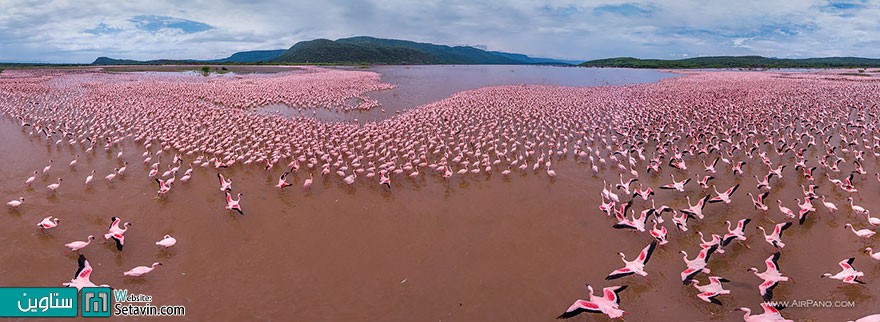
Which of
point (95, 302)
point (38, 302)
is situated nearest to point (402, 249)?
point (95, 302)

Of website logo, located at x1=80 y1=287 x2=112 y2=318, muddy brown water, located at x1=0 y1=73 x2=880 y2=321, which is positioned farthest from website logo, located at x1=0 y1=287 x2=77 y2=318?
muddy brown water, located at x1=0 y1=73 x2=880 y2=321

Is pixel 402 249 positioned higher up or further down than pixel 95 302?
higher up

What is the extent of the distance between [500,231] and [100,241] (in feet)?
29.5

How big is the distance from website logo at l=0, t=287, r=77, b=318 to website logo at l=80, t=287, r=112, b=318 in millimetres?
141

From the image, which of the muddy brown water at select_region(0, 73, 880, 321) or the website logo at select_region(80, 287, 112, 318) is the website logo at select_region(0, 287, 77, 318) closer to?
the website logo at select_region(80, 287, 112, 318)

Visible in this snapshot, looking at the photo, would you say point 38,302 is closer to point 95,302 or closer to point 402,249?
point 95,302

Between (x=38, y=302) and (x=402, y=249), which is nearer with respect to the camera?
(x=38, y=302)

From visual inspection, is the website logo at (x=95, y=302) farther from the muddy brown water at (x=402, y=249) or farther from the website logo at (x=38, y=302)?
the muddy brown water at (x=402, y=249)

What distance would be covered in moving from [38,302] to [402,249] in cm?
654

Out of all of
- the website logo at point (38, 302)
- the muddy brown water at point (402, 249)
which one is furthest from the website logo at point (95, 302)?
A: the muddy brown water at point (402, 249)

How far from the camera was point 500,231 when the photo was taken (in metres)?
9.75

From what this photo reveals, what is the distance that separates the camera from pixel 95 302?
23.4ft

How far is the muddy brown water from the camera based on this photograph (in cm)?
720

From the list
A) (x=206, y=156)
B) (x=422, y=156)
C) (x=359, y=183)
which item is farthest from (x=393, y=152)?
(x=206, y=156)
